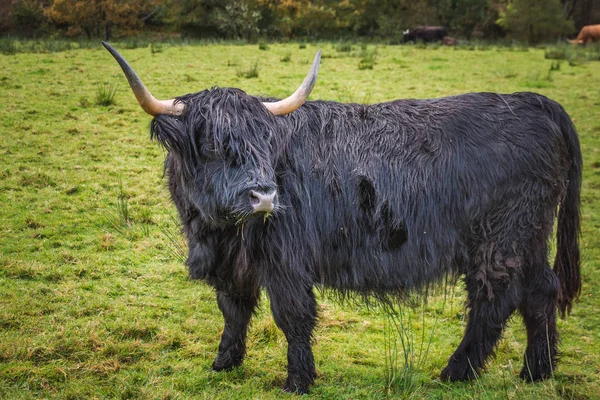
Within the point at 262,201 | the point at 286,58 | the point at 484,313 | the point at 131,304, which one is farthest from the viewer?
the point at 286,58

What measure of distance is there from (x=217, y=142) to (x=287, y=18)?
67.9 feet

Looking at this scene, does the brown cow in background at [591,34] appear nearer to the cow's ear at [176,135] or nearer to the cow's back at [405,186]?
the cow's back at [405,186]

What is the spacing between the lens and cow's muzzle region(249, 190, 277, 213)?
257 cm

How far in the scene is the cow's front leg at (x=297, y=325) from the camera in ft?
9.84

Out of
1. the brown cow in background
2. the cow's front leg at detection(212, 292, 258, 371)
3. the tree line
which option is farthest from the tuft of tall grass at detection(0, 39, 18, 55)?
the brown cow in background

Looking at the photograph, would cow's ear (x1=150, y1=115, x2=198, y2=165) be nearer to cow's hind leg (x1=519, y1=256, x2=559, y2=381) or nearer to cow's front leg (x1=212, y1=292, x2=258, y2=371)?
cow's front leg (x1=212, y1=292, x2=258, y2=371)

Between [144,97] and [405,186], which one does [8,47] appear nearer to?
[144,97]

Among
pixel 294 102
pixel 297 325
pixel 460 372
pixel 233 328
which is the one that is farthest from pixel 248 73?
pixel 460 372

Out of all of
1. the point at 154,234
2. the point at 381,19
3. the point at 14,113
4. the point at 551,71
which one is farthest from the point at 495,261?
the point at 381,19

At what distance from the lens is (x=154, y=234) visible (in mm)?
4824

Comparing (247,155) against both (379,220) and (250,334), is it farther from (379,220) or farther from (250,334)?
(250,334)

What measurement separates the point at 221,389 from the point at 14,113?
4674 mm

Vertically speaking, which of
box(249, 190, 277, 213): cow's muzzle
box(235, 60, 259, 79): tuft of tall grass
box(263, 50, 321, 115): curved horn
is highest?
box(263, 50, 321, 115): curved horn

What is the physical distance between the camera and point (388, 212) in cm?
311
